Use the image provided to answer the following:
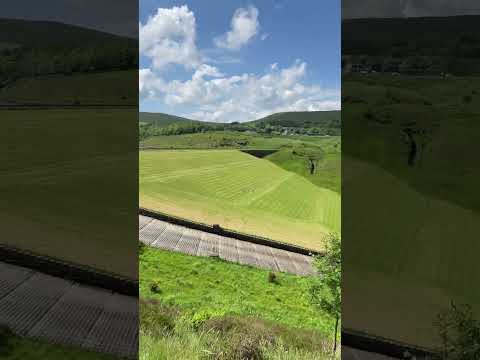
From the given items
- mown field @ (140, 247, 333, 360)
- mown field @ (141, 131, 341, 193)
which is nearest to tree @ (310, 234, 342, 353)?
mown field @ (140, 247, 333, 360)

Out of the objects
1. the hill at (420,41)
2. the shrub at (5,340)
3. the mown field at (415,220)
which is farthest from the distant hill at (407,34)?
the shrub at (5,340)

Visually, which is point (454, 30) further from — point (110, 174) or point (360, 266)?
point (110, 174)

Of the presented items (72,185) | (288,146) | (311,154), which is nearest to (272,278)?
(72,185)

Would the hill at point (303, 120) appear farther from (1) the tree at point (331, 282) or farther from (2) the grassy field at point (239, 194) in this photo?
(1) the tree at point (331, 282)

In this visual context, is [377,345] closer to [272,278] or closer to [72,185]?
[72,185]

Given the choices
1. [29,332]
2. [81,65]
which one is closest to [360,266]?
[29,332]

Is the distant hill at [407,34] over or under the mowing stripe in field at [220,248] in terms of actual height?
over

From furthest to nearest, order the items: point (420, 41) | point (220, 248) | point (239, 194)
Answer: point (239, 194), point (220, 248), point (420, 41)
